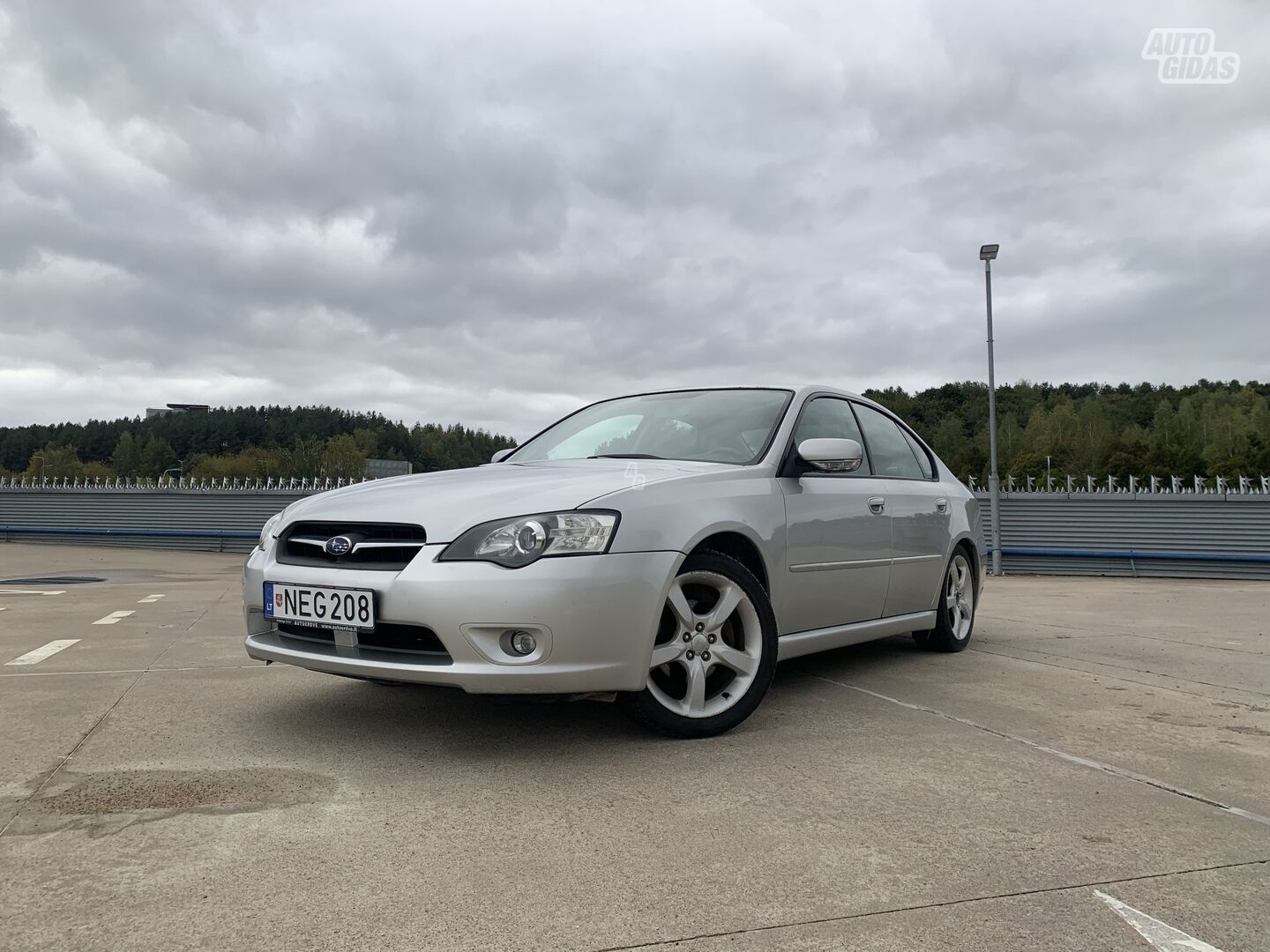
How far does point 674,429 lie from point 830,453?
0.80 meters

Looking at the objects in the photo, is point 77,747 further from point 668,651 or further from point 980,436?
point 980,436

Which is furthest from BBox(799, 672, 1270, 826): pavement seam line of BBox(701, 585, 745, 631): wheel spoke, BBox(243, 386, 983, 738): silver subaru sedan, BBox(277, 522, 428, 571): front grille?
BBox(277, 522, 428, 571): front grille

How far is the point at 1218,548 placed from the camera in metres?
18.0

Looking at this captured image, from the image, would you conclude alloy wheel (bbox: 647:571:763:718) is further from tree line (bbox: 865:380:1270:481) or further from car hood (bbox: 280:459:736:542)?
tree line (bbox: 865:380:1270:481)

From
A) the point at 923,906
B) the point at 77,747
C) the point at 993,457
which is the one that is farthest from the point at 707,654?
the point at 993,457

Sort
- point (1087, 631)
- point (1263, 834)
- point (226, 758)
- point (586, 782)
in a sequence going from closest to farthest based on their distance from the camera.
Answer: point (1263, 834)
point (586, 782)
point (226, 758)
point (1087, 631)

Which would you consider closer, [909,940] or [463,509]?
[909,940]

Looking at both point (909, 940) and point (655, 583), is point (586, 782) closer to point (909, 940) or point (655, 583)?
point (655, 583)

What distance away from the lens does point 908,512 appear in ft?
17.1

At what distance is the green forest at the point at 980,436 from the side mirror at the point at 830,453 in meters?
84.3

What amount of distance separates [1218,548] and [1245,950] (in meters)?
18.6

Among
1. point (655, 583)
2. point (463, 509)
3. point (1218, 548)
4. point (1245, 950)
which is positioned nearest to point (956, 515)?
point (655, 583)

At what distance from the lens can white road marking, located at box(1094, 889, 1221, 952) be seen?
194 cm

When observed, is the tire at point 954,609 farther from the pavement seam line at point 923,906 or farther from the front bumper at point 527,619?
the pavement seam line at point 923,906
